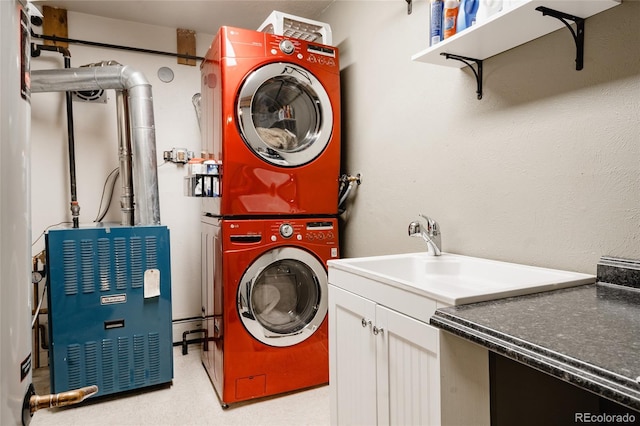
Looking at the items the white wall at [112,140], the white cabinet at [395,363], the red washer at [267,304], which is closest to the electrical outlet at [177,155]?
the white wall at [112,140]

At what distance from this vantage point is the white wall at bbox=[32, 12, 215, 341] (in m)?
2.91

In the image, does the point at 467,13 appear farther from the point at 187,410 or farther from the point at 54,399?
the point at 187,410

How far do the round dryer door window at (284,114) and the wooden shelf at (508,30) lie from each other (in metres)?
0.94

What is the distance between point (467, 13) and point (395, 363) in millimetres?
1351

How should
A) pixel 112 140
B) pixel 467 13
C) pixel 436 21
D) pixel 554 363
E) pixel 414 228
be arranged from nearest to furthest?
pixel 554 363 < pixel 467 13 < pixel 436 21 < pixel 414 228 < pixel 112 140

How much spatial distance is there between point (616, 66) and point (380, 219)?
1395mm

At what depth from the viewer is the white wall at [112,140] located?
291 cm

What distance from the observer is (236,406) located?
2336 mm

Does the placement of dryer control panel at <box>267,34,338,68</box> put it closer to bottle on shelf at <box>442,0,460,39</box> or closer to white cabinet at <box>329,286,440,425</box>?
bottle on shelf at <box>442,0,460,39</box>

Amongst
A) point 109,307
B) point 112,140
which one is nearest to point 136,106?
point 112,140

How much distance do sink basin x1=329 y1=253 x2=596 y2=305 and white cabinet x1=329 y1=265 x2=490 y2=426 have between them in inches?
1.4

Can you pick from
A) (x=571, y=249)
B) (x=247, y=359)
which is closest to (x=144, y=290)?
(x=247, y=359)

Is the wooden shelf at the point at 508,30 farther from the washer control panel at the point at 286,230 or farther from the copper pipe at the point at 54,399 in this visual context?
the copper pipe at the point at 54,399

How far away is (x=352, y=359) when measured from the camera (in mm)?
1567
